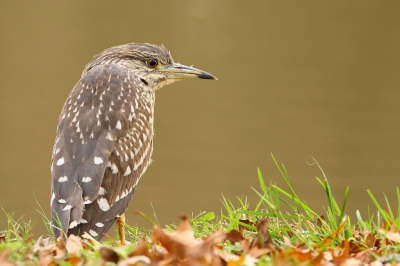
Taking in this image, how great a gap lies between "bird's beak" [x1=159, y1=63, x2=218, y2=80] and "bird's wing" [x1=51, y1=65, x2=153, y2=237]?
0.66m

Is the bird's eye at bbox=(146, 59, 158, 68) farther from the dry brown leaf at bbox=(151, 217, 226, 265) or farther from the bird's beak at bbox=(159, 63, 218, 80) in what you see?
the dry brown leaf at bbox=(151, 217, 226, 265)

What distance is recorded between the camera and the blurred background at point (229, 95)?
14.2 meters

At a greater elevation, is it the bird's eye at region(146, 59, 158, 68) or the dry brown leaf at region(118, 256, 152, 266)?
the bird's eye at region(146, 59, 158, 68)

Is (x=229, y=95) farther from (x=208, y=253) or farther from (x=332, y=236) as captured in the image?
(x=208, y=253)

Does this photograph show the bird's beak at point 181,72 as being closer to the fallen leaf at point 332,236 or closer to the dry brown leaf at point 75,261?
the fallen leaf at point 332,236

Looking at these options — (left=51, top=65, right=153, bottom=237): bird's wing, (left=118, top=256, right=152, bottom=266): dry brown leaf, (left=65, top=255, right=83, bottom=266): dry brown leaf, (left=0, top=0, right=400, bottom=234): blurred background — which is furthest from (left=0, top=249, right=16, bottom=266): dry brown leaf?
(left=0, top=0, right=400, bottom=234): blurred background

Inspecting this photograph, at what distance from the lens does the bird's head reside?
7.71m

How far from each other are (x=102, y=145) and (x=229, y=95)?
14.3 m

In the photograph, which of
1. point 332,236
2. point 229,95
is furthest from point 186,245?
point 229,95

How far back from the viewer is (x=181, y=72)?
7969 millimetres

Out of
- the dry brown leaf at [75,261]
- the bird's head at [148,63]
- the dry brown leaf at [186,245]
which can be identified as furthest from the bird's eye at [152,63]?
the dry brown leaf at [75,261]

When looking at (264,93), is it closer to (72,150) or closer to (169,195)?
(169,195)

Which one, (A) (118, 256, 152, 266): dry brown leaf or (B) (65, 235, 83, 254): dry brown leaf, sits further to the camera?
(B) (65, 235, 83, 254): dry brown leaf

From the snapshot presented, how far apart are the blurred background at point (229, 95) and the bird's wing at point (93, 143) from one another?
3882 millimetres
